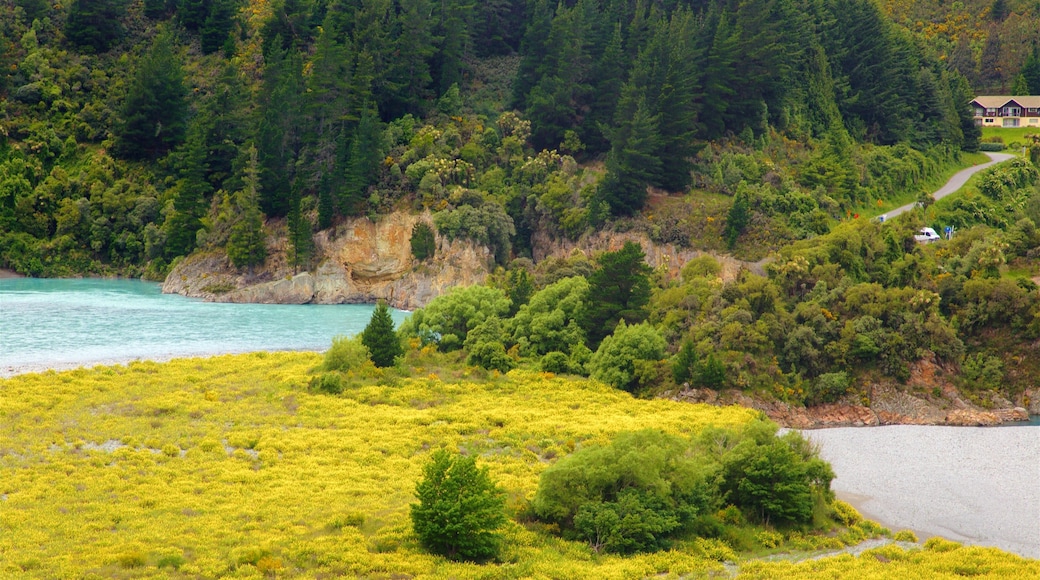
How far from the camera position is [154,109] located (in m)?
114

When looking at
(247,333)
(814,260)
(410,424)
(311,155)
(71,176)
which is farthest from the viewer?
(71,176)

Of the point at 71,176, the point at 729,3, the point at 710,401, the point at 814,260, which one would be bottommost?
the point at 710,401

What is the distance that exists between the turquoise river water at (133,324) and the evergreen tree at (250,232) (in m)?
5.91

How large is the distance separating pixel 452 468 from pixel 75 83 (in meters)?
101

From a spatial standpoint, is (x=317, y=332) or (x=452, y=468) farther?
(x=317, y=332)

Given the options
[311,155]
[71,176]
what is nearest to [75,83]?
Answer: [71,176]

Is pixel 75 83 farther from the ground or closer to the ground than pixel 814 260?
farther from the ground

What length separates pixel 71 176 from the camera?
11431 centimetres

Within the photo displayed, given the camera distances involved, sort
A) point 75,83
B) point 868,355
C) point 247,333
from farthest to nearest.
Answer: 1. point 75,83
2. point 247,333
3. point 868,355

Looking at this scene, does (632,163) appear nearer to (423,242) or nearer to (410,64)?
(423,242)

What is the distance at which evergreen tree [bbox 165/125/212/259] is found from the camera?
106625 mm

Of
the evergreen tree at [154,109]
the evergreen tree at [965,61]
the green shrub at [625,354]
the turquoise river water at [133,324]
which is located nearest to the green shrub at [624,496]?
the green shrub at [625,354]

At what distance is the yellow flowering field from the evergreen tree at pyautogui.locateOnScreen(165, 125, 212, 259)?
39.7 metres

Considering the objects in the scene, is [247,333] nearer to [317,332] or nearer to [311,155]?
[317,332]
